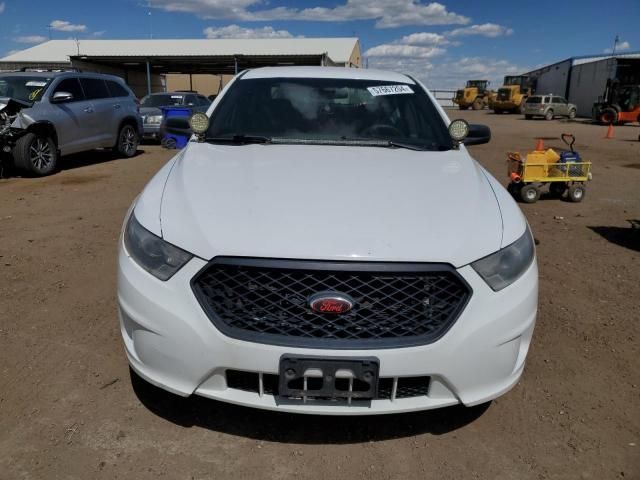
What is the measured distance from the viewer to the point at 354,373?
6.42 feet

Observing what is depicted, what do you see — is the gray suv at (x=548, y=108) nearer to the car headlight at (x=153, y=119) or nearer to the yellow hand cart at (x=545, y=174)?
the car headlight at (x=153, y=119)

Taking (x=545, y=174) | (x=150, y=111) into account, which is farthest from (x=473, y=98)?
(x=545, y=174)

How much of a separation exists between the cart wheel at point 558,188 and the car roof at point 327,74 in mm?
5128

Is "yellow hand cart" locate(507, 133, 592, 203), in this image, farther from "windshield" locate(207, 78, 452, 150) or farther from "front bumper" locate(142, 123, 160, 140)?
"front bumper" locate(142, 123, 160, 140)

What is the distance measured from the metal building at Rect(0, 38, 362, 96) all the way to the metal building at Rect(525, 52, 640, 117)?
60.9ft

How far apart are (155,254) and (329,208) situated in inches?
29.2

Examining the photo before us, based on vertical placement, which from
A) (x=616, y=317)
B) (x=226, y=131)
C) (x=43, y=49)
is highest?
(x=43, y=49)

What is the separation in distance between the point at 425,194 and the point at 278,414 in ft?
4.10

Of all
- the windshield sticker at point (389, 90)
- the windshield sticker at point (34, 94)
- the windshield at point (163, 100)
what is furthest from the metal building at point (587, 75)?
the windshield sticker at point (389, 90)

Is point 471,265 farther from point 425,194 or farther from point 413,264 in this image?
point 425,194

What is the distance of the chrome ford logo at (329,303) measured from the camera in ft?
6.43

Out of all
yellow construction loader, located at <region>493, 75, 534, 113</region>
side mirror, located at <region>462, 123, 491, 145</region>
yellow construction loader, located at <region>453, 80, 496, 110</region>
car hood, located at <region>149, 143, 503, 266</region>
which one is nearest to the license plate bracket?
car hood, located at <region>149, 143, 503, 266</region>

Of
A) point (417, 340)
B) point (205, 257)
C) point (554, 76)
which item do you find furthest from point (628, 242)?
point (554, 76)

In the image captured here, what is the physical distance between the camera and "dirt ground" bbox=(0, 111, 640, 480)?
7.20 feet
